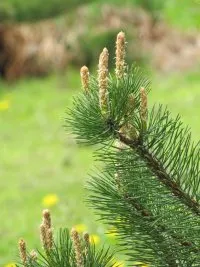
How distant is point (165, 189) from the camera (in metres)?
2.30

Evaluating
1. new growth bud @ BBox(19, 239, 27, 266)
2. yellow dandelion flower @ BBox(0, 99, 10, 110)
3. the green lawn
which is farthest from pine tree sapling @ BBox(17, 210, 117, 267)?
yellow dandelion flower @ BBox(0, 99, 10, 110)

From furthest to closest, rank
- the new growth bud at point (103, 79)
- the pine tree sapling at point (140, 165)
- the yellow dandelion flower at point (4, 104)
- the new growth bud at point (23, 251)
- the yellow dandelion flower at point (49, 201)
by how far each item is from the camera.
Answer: the yellow dandelion flower at point (4, 104) < the yellow dandelion flower at point (49, 201) < the new growth bud at point (23, 251) < the pine tree sapling at point (140, 165) < the new growth bud at point (103, 79)

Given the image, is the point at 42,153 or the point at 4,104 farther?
the point at 4,104

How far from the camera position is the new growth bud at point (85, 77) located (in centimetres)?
208

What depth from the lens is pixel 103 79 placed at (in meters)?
2.06

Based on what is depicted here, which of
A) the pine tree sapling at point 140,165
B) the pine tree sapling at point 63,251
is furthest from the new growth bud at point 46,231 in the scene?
the pine tree sapling at point 140,165

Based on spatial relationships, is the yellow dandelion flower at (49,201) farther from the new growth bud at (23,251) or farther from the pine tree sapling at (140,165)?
the new growth bud at (23,251)

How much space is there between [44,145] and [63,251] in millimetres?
8976

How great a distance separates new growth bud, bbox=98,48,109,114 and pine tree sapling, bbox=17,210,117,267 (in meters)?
0.29

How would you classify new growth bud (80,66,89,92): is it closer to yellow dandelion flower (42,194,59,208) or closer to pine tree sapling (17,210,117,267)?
pine tree sapling (17,210,117,267)

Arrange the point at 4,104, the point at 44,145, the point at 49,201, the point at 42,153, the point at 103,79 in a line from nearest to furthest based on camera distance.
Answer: the point at 103,79
the point at 49,201
the point at 42,153
the point at 44,145
the point at 4,104

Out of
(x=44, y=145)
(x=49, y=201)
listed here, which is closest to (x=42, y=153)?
(x=44, y=145)

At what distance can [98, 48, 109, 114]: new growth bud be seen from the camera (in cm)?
201

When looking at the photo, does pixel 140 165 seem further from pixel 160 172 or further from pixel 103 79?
pixel 103 79
